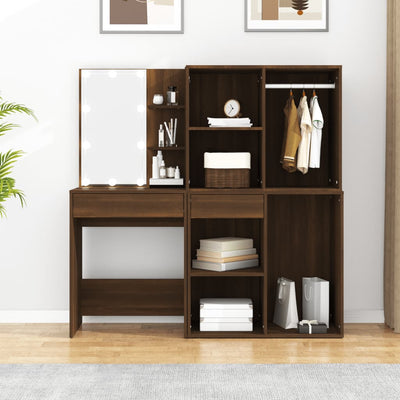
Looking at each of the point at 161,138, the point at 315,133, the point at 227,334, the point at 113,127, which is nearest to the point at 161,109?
the point at 161,138

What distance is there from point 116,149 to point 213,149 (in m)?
0.68

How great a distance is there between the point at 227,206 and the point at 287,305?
78 centimetres

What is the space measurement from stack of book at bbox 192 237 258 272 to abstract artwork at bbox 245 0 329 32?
1.50 metres

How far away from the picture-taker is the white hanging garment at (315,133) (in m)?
4.42

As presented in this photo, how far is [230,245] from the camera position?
14.5 feet

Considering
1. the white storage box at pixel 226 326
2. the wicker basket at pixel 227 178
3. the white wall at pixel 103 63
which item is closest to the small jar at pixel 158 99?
the white wall at pixel 103 63

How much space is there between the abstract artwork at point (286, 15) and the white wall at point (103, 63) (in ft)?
0.17

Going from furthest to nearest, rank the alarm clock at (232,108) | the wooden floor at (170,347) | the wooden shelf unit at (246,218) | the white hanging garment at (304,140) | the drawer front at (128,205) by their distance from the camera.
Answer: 1. the wooden shelf unit at (246,218)
2. the alarm clock at (232,108)
3. the white hanging garment at (304,140)
4. the drawer front at (128,205)
5. the wooden floor at (170,347)

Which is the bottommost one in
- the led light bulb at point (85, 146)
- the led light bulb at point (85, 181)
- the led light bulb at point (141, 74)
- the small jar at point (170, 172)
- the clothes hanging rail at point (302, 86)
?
the led light bulb at point (85, 181)

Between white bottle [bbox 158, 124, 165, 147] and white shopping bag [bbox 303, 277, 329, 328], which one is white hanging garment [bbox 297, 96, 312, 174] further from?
white bottle [bbox 158, 124, 165, 147]

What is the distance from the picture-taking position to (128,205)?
4.32 meters

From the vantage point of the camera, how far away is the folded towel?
4.38 metres

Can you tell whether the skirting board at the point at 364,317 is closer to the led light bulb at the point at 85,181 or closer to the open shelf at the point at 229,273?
the open shelf at the point at 229,273

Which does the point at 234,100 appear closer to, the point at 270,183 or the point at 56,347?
the point at 270,183
